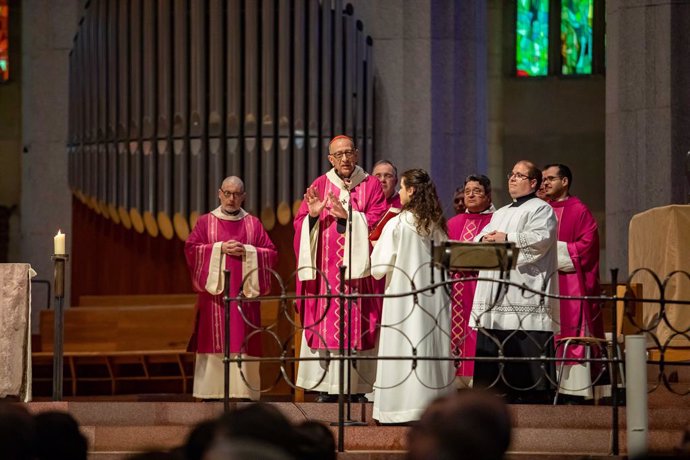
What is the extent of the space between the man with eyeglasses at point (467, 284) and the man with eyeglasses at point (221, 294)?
4.72 ft

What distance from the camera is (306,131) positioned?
47.7 ft

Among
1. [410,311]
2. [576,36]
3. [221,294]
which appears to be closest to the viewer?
[410,311]

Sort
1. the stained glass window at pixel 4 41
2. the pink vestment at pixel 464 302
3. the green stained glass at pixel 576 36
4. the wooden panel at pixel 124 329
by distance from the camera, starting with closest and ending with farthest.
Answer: the pink vestment at pixel 464 302, the wooden panel at pixel 124 329, the stained glass window at pixel 4 41, the green stained glass at pixel 576 36


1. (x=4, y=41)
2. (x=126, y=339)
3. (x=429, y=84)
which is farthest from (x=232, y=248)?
(x=4, y=41)

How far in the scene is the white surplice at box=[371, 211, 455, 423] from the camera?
9.36m

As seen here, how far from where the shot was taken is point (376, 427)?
29.1ft

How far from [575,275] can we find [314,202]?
1.93 meters

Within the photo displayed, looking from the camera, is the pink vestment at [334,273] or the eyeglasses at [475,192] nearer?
the pink vestment at [334,273]

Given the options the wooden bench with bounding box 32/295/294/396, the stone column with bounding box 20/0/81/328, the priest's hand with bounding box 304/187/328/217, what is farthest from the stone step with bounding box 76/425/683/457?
the stone column with bounding box 20/0/81/328

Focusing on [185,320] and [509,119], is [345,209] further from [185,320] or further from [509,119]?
[509,119]

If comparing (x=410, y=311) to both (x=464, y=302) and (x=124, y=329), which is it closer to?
(x=464, y=302)

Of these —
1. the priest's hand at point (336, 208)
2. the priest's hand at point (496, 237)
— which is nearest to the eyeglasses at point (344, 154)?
the priest's hand at point (336, 208)

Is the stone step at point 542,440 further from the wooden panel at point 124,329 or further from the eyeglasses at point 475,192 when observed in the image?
the wooden panel at point 124,329

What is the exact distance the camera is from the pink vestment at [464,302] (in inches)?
416
